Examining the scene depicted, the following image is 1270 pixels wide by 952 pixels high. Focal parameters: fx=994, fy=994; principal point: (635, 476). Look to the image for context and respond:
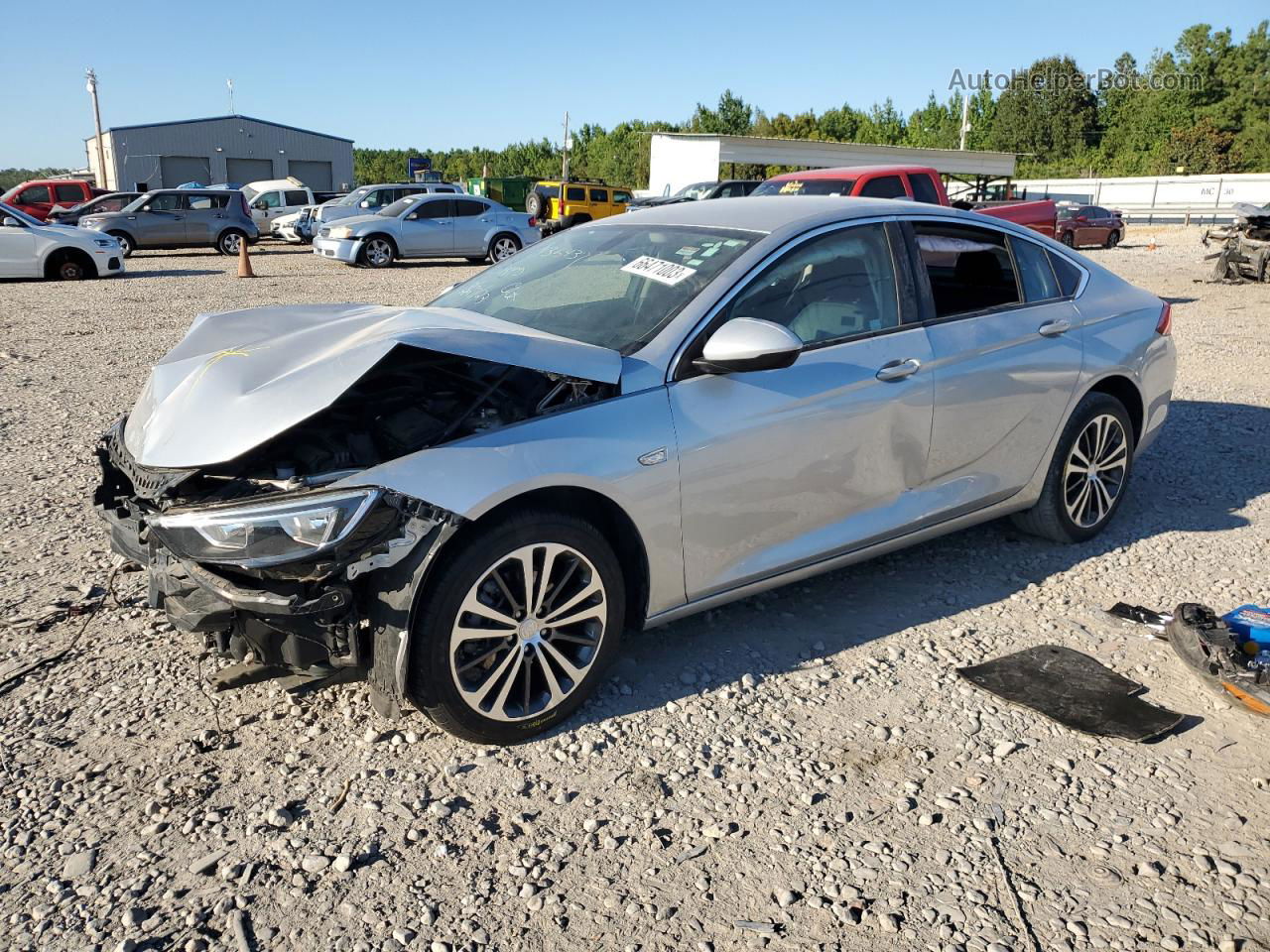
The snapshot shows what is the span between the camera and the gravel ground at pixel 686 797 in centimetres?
251

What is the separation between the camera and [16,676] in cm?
359

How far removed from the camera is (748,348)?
333 centimetres

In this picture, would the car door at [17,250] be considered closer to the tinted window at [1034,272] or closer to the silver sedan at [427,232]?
the silver sedan at [427,232]

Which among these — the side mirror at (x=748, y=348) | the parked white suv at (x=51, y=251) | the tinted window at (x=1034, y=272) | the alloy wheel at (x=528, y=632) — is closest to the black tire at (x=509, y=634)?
the alloy wheel at (x=528, y=632)

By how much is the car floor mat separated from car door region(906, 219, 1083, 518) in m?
0.77

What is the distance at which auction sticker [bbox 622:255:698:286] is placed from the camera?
380 centimetres

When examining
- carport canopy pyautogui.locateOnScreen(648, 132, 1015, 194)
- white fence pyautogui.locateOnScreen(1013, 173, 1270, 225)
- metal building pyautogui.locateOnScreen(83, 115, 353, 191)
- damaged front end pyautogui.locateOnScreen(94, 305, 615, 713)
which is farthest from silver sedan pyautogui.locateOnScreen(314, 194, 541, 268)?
metal building pyautogui.locateOnScreen(83, 115, 353, 191)

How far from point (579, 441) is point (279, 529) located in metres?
0.95

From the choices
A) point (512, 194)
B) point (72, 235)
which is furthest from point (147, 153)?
point (72, 235)

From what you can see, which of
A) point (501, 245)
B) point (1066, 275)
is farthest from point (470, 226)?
point (1066, 275)

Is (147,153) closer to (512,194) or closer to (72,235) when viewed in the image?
(512,194)

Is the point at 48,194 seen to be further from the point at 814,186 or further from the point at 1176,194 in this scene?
the point at 1176,194

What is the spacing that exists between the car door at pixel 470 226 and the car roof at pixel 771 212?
61.8 feet

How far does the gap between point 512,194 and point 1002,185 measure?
28085 millimetres
